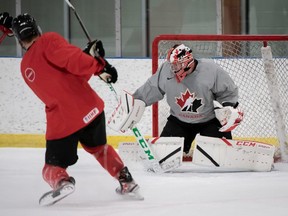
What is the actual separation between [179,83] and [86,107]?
108 centimetres

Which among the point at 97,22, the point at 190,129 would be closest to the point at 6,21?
the point at 190,129

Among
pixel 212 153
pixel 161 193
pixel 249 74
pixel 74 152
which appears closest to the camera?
pixel 74 152

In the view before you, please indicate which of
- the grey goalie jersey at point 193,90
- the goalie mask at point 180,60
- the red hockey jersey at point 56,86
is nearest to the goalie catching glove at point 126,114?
the grey goalie jersey at point 193,90

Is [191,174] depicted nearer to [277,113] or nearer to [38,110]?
[277,113]

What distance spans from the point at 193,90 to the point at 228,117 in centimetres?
32

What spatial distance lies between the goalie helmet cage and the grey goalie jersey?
0.34 m

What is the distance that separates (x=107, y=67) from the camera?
8.45 ft

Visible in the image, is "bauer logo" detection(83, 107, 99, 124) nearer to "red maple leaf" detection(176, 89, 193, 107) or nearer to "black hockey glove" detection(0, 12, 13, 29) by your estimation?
"black hockey glove" detection(0, 12, 13, 29)

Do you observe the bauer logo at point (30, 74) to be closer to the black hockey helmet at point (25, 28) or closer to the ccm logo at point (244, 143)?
the black hockey helmet at point (25, 28)

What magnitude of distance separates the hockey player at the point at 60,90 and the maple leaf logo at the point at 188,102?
1.02 metres

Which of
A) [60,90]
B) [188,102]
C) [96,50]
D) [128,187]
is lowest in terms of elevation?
[128,187]

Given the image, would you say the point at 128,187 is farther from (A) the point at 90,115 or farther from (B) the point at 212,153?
(B) the point at 212,153

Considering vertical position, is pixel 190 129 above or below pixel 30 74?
below

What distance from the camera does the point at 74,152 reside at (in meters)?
2.67
